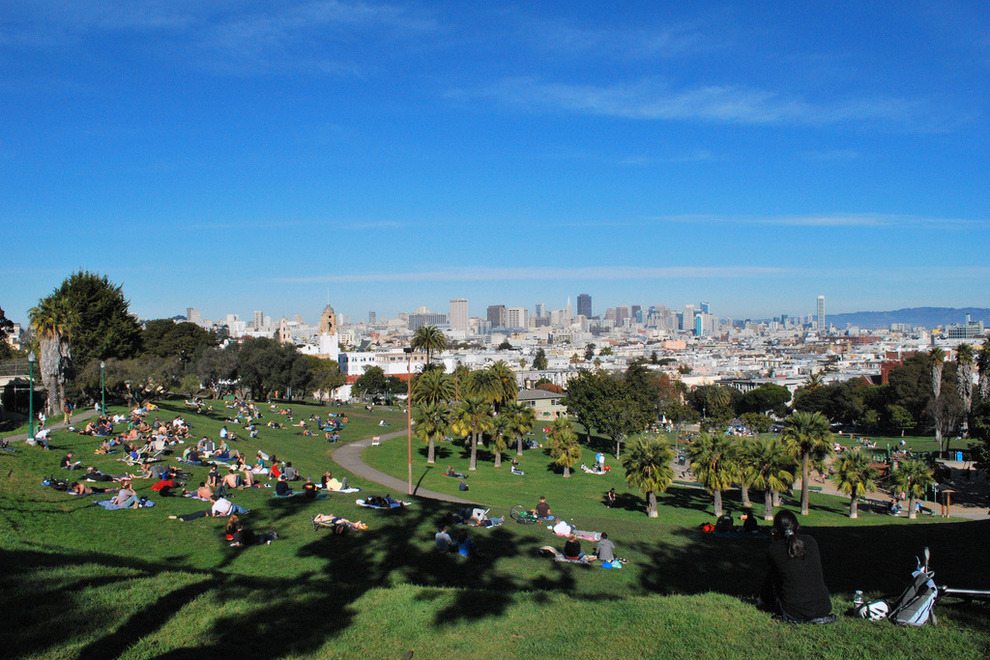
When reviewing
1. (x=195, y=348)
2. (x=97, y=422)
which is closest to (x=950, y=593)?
(x=97, y=422)

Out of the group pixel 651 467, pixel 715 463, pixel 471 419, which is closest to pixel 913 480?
pixel 715 463

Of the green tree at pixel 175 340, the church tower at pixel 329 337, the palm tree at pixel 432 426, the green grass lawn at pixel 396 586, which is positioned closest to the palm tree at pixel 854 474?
the green grass lawn at pixel 396 586

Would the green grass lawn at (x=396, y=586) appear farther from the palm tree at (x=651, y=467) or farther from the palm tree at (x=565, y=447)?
the palm tree at (x=565, y=447)

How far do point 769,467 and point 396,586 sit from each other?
2104 centimetres

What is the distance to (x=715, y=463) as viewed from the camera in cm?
2789

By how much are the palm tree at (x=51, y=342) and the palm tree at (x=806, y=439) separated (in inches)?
1216

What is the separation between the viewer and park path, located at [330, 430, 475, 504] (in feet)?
89.0

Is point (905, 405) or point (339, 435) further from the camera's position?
point (905, 405)

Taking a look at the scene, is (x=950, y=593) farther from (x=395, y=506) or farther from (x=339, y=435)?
(x=339, y=435)

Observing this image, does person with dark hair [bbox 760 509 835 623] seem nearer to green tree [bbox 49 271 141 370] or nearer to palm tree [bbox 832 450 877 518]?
palm tree [bbox 832 450 877 518]

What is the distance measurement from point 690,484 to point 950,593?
29979 mm

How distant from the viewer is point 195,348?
77625 millimetres

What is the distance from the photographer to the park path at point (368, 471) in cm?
2711

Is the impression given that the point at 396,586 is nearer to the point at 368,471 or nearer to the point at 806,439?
the point at 368,471
